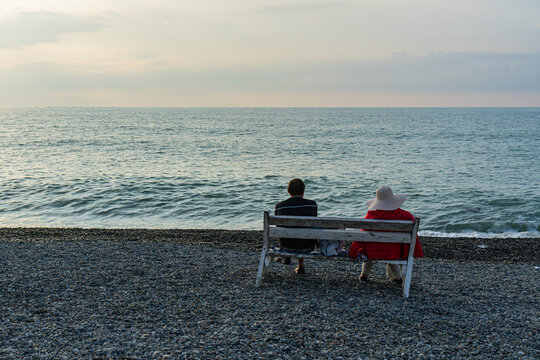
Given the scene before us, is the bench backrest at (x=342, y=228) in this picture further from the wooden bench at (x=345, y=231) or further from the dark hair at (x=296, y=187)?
the dark hair at (x=296, y=187)

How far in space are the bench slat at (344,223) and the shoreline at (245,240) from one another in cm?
403

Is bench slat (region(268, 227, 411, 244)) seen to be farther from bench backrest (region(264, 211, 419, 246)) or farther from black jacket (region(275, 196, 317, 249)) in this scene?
black jacket (region(275, 196, 317, 249))

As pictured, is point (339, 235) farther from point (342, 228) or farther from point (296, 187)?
point (296, 187)

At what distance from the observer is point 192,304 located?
223 inches

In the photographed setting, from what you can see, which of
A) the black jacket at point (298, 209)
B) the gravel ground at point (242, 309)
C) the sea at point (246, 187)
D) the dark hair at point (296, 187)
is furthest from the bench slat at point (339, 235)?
the sea at point (246, 187)

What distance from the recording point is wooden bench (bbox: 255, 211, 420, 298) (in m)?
6.14

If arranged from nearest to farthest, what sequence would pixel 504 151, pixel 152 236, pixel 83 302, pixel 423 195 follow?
pixel 83 302, pixel 152 236, pixel 423 195, pixel 504 151

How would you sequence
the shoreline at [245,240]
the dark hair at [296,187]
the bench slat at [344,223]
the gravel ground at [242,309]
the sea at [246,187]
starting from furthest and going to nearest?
the sea at [246,187] → the shoreline at [245,240] → the dark hair at [296,187] → the bench slat at [344,223] → the gravel ground at [242,309]

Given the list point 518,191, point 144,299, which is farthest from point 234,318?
point 518,191

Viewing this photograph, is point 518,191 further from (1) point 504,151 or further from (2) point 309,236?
(1) point 504,151

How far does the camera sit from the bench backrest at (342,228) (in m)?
6.15

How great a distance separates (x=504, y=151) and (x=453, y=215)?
26749 millimetres

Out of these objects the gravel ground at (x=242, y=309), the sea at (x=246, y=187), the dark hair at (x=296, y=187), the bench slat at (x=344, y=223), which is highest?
the dark hair at (x=296, y=187)

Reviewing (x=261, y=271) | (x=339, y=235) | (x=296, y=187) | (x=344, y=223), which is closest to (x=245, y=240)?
(x=261, y=271)
